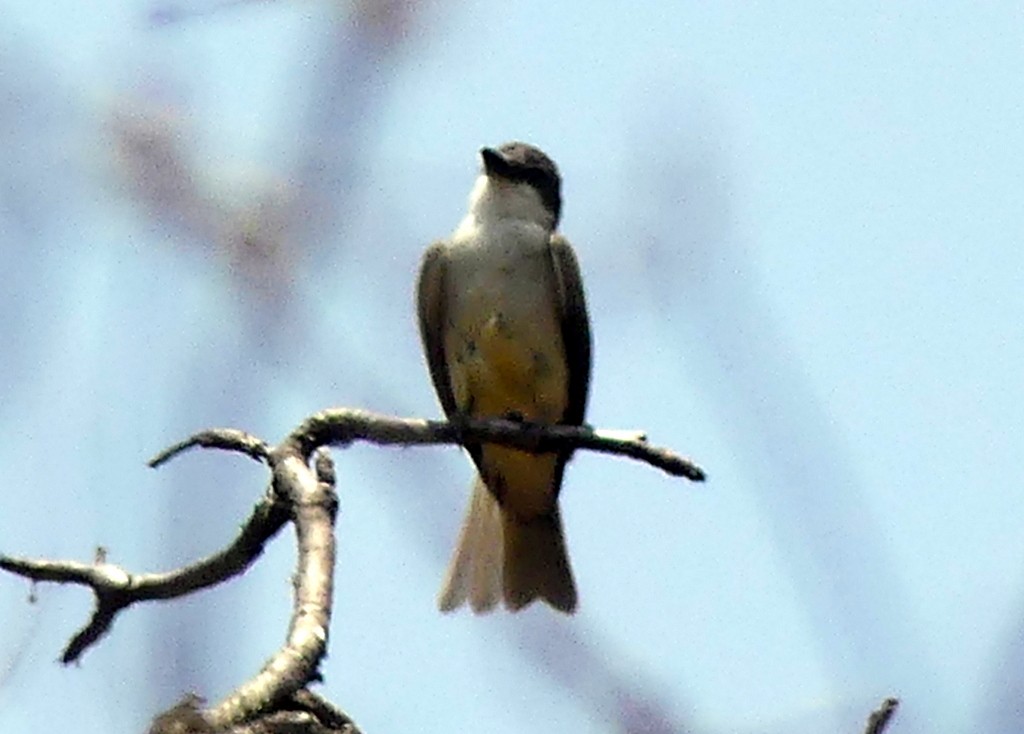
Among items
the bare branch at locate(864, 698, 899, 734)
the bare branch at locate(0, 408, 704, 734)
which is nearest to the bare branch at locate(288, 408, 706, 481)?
the bare branch at locate(0, 408, 704, 734)

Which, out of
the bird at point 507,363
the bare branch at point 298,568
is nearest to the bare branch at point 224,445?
the bare branch at point 298,568

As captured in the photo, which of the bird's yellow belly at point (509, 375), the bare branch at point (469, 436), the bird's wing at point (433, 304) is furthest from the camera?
the bird's wing at point (433, 304)

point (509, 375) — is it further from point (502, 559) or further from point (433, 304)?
point (502, 559)

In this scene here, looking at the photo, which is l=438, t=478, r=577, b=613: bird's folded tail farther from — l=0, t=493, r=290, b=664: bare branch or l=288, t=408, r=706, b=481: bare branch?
l=0, t=493, r=290, b=664: bare branch

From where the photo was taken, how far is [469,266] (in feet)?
21.1

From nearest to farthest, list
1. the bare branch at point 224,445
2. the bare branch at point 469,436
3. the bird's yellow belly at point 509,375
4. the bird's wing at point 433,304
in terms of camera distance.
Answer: the bare branch at point 224,445 → the bare branch at point 469,436 → the bird's yellow belly at point 509,375 → the bird's wing at point 433,304

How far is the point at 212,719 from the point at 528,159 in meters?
4.80

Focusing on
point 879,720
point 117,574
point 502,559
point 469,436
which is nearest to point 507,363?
point 502,559

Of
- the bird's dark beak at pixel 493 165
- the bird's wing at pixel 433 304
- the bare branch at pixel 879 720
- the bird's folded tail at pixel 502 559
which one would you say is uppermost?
the bird's dark beak at pixel 493 165

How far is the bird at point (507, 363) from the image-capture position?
20.2 ft

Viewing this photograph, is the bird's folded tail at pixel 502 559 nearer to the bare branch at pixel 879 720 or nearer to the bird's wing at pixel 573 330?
the bird's wing at pixel 573 330

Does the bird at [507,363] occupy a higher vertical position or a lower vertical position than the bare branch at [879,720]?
higher

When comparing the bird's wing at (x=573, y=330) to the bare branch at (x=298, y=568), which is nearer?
the bare branch at (x=298, y=568)

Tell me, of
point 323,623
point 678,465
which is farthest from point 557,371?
point 323,623
